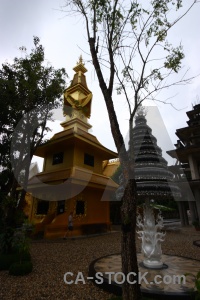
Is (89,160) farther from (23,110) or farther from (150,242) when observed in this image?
(150,242)

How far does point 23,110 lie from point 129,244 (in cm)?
885

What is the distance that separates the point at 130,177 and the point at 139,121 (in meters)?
4.75

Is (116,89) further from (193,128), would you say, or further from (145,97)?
(193,128)

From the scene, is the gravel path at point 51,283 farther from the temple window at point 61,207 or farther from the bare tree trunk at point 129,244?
the temple window at point 61,207

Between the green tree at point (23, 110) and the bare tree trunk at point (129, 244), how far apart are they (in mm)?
7135

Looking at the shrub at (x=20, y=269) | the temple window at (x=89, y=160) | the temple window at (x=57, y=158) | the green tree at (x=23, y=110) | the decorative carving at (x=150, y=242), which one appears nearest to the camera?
the shrub at (x=20, y=269)

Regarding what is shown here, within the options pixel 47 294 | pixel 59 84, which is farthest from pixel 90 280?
pixel 59 84

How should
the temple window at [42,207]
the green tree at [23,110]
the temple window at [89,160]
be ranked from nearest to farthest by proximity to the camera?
the green tree at [23,110], the temple window at [42,207], the temple window at [89,160]

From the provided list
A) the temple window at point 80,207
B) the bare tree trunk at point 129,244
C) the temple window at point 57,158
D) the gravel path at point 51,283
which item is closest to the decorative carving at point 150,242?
the gravel path at point 51,283

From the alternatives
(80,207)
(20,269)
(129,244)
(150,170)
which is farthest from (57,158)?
(129,244)

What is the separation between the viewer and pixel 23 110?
990cm

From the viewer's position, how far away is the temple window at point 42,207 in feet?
48.1

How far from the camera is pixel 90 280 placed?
16.7 feet

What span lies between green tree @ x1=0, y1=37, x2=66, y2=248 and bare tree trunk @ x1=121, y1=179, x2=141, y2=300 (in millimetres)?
7135
